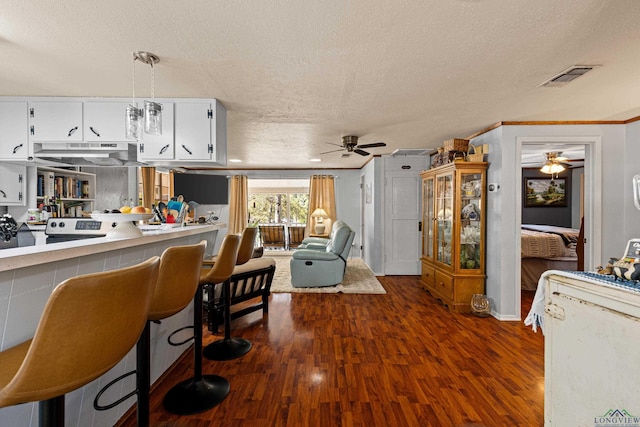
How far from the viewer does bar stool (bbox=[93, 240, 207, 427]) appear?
1.42m

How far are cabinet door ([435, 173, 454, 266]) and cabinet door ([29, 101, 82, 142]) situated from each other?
4.21 m

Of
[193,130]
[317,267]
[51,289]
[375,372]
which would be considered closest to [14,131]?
[193,130]

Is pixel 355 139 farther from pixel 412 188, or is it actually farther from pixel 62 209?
pixel 62 209

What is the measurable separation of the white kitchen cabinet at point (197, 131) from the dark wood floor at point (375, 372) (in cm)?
185

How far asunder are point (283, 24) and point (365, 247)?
230 inches

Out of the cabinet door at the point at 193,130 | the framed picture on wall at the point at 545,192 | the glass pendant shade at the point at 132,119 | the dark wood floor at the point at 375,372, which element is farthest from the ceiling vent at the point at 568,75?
the framed picture on wall at the point at 545,192

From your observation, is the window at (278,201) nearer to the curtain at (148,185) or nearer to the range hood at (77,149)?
the curtain at (148,185)

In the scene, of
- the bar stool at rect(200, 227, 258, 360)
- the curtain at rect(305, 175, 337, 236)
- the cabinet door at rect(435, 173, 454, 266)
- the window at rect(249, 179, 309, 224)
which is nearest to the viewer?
the bar stool at rect(200, 227, 258, 360)

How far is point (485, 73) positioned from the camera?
225 centimetres

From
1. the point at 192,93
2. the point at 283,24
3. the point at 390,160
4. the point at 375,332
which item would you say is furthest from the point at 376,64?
the point at 390,160

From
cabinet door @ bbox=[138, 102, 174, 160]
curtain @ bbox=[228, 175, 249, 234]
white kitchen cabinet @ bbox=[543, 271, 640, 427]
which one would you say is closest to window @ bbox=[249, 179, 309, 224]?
curtain @ bbox=[228, 175, 249, 234]

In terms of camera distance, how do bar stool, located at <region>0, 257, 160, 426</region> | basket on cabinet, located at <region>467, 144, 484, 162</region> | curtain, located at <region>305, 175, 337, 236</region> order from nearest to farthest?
bar stool, located at <region>0, 257, 160, 426</region>, basket on cabinet, located at <region>467, 144, 484, 162</region>, curtain, located at <region>305, 175, 337, 236</region>

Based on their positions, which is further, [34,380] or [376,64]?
[376,64]

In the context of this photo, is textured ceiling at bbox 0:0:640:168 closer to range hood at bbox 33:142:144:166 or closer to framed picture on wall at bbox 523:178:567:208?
range hood at bbox 33:142:144:166
